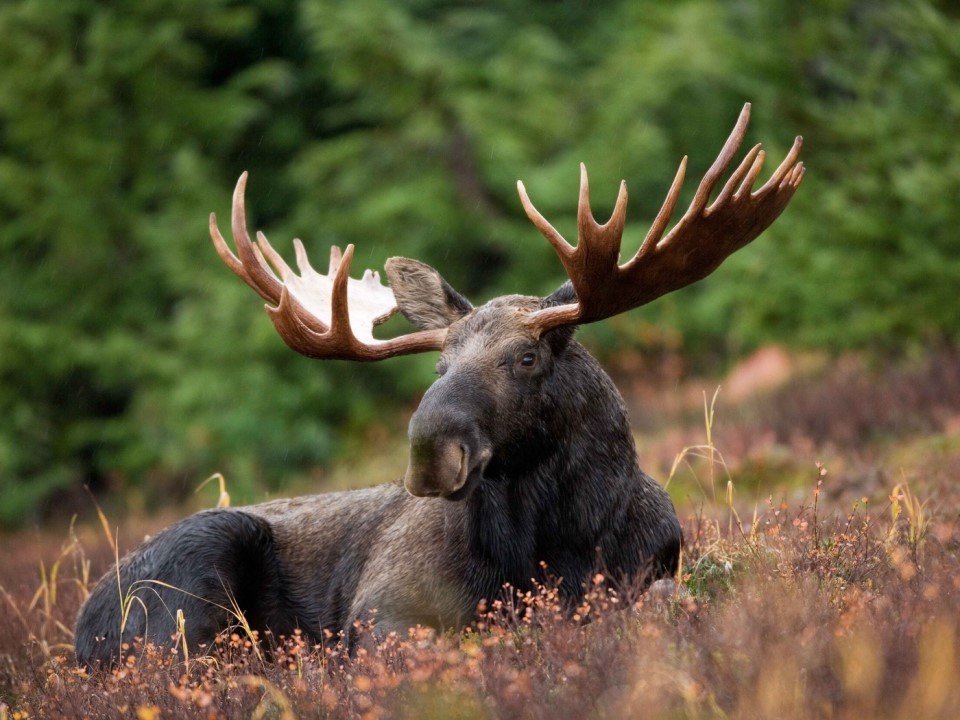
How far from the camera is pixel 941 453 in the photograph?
8297 mm

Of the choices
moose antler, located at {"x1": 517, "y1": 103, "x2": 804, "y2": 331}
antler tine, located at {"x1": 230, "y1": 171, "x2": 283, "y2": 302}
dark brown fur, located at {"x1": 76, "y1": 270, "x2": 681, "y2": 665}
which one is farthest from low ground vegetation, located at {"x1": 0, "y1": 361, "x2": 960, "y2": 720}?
antler tine, located at {"x1": 230, "y1": 171, "x2": 283, "y2": 302}

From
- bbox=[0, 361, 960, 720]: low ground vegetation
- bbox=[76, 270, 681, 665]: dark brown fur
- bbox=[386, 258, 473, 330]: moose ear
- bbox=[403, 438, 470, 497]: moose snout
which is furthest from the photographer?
bbox=[386, 258, 473, 330]: moose ear

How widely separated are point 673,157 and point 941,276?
22.7 ft

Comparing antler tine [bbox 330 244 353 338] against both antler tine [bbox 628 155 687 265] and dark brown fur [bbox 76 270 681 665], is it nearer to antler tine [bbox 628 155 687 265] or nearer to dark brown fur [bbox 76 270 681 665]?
dark brown fur [bbox 76 270 681 665]

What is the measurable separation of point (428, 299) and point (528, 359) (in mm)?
739

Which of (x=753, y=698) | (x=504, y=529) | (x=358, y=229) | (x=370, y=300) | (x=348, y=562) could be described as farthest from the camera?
(x=358, y=229)

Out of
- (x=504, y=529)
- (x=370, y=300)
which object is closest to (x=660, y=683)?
(x=504, y=529)

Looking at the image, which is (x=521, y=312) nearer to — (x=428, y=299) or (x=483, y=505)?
(x=428, y=299)

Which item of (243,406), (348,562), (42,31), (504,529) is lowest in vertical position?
(243,406)

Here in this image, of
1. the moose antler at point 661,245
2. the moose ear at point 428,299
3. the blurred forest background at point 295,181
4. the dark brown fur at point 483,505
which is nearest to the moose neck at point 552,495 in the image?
the dark brown fur at point 483,505

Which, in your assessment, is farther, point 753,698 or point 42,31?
point 42,31

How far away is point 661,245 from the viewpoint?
4.59 meters

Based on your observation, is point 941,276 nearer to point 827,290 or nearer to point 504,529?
point 827,290

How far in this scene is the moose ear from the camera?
5.23 m
